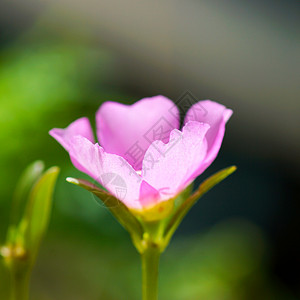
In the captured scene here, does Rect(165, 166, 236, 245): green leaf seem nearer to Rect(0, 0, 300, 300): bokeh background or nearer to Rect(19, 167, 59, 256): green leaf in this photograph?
Rect(19, 167, 59, 256): green leaf

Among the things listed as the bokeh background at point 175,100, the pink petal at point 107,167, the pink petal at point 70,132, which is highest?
the pink petal at point 70,132

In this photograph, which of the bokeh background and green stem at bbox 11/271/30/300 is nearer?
green stem at bbox 11/271/30/300

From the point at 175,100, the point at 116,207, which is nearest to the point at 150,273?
the point at 116,207

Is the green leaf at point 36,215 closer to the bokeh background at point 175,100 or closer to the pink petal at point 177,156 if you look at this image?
the pink petal at point 177,156

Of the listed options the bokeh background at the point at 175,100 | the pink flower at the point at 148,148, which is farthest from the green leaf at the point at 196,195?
the bokeh background at the point at 175,100

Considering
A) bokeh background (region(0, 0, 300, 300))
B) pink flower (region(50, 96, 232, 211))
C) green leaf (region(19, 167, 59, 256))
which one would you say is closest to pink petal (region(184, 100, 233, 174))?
pink flower (region(50, 96, 232, 211))

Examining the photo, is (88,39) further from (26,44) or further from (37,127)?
(37,127)

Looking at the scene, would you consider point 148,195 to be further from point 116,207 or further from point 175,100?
point 175,100
